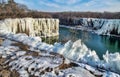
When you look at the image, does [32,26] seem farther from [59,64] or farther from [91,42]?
[59,64]

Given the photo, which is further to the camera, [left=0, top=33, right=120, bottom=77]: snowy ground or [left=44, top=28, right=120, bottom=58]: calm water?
[left=44, top=28, right=120, bottom=58]: calm water

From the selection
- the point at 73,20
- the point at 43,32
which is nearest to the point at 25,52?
the point at 43,32

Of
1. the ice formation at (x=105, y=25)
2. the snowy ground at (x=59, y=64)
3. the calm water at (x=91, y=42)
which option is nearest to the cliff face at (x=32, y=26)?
the calm water at (x=91, y=42)

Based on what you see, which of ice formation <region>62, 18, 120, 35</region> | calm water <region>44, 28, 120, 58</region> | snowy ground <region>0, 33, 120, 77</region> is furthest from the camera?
ice formation <region>62, 18, 120, 35</region>

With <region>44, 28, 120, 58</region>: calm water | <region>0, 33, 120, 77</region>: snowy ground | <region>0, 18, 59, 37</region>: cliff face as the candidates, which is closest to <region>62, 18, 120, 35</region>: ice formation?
<region>0, 18, 59, 37</region>: cliff face

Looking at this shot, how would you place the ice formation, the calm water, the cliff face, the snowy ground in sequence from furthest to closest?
the ice formation < the cliff face < the calm water < the snowy ground

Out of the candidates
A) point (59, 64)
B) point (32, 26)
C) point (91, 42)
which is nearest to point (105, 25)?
point (32, 26)

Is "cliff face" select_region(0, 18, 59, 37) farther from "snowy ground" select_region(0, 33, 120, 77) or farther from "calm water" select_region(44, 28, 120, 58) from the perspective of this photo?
"snowy ground" select_region(0, 33, 120, 77)

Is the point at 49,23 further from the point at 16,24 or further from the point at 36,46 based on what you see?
the point at 36,46
